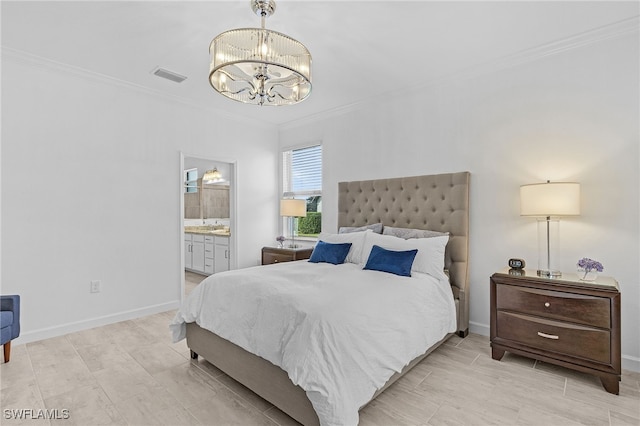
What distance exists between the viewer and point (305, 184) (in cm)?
515

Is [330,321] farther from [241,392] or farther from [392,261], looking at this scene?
[392,261]

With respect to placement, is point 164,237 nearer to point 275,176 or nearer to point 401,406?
point 275,176

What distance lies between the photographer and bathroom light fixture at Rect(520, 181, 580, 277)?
2523mm

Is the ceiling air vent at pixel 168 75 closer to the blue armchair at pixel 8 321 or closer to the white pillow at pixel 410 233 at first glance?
the blue armchair at pixel 8 321

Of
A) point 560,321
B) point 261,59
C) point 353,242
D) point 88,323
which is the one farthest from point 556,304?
point 88,323

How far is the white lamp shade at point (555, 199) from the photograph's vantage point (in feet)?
Answer: 8.27

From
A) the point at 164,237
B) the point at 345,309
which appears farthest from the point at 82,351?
the point at 345,309

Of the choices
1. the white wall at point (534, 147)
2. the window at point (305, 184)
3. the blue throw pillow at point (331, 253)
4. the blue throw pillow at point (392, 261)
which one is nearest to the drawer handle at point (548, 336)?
the white wall at point (534, 147)

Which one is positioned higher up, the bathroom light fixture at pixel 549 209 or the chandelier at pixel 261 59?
the chandelier at pixel 261 59

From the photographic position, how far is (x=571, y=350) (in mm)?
2371

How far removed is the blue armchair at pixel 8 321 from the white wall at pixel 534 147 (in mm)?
3741

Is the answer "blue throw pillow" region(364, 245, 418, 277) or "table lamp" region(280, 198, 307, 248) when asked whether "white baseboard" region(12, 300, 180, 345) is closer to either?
"table lamp" region(280, 198, 307, 248)

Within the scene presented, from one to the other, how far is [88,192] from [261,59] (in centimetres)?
266

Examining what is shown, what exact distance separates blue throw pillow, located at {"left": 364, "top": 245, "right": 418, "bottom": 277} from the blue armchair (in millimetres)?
2829
